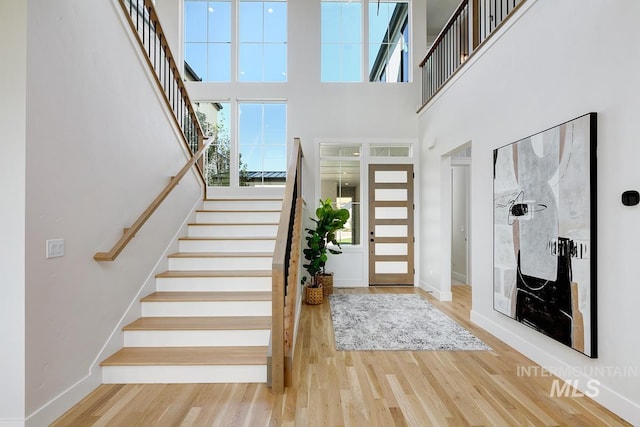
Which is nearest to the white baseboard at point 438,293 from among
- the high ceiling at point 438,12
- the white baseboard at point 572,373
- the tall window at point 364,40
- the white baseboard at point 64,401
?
the white baseboard at point 572,373

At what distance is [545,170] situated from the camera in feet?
7.95

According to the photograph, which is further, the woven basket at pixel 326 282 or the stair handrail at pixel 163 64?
the woven basket at pixel 326 282

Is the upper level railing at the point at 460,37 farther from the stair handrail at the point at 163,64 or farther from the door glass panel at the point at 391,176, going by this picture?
the stair handrail at the point at 163,64

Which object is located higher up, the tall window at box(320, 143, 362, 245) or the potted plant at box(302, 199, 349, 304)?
the tall window at box(320, 143, 362, 245)

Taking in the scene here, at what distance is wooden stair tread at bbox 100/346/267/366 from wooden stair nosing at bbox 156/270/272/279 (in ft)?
2.48

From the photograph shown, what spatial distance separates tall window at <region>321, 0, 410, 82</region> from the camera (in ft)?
18.6

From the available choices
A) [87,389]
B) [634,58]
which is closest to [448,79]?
[634,58]

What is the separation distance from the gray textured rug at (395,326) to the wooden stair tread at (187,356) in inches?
35.8

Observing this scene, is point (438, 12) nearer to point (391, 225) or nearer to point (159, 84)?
point (391, 225)

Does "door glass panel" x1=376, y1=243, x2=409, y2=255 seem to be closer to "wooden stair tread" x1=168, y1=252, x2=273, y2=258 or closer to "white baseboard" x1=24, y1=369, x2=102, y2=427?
"wooden stair tread" x1=168, y1=252, x2=273, y2=258

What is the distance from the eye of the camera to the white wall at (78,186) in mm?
1804

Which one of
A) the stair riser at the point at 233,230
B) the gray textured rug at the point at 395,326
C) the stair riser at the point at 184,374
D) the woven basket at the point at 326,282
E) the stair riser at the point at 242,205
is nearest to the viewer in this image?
the stair riser at the point at 184,374

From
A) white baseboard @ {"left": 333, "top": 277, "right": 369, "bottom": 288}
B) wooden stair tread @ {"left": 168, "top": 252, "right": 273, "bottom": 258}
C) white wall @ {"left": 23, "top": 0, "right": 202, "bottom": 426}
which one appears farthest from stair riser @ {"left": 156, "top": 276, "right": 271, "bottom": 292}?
white baseboard @ {"left": 333, "top": 277, "right": 369, "bottom": 288}

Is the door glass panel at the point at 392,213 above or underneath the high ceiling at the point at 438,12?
underneath
